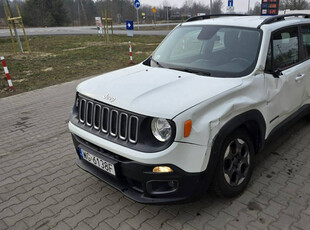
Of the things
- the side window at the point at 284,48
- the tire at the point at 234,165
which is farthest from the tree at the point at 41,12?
the tire at the point at 234,165

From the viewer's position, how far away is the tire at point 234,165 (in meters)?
2.60

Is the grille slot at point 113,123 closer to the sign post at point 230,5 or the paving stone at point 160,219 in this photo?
the paving stone at point 160,219

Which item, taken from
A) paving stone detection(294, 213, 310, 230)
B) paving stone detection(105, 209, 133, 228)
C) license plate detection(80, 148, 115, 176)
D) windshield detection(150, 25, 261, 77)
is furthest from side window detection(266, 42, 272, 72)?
paving stone detection(105, 209, 133, 228)

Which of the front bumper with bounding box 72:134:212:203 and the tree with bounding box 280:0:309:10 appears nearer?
the front bumper with bounding box 72:134:212:203

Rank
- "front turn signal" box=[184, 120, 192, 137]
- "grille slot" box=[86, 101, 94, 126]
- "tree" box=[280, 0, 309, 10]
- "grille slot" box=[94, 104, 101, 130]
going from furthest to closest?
1. "tree" box=[280, 0, 309, 10]
2. "grille slot" box=[86, 101, 94, 126]
3. "grille slot" box=[94, 104, 101, 130]
4. "front turn signal" box=[184, 120, 192, 137]

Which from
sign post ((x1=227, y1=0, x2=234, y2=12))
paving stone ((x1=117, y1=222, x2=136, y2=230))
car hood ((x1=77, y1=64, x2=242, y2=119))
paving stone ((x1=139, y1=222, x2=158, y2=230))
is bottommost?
paving stone ((x1=139, y1=222, x2=158, y2=230))

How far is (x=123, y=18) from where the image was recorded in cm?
7856

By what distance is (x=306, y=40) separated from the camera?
399 cm

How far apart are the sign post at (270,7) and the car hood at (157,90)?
14.8 m

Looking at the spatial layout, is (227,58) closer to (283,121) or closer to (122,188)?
(283,121)

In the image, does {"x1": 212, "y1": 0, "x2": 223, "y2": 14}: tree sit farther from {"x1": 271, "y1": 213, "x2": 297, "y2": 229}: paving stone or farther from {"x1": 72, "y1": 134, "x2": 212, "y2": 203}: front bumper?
{"x1": 72, "y1": 134, "x2": 212, "y2": 203}: front bumper

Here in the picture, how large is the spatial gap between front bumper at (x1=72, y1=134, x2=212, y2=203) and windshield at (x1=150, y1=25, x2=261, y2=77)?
3.97 ft

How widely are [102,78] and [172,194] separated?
160 centimetres

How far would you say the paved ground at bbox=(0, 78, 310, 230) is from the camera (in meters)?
2.69
